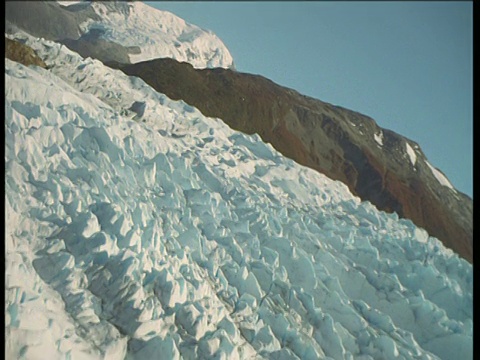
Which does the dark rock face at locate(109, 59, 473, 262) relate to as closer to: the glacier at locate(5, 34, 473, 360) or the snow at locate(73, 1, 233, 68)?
the glacier at locate(5, 34, 473, 360)

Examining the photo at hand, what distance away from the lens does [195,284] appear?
1130 centimetres

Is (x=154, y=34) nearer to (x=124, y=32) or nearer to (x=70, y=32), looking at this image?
(x=124, y=32)

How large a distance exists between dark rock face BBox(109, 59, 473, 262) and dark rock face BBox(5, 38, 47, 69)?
455 inches

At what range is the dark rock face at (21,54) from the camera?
16328 mm

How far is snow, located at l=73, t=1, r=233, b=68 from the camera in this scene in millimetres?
62094

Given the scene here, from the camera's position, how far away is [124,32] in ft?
213

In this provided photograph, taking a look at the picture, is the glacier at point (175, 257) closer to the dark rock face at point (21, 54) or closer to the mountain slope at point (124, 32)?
the dark rock face at point (21, 54)

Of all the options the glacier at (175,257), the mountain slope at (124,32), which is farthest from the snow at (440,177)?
the glacier at (175,257)

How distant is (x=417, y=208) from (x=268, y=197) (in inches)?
1216

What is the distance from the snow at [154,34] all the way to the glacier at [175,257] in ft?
145

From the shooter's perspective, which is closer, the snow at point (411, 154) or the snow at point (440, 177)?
the snow at point (411, 154)

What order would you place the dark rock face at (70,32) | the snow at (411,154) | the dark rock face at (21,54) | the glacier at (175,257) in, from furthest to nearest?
the snow at (411,154)
the dark rock face at (70,32)
the dark rock face at (21,54)
the glacier at (175,257)

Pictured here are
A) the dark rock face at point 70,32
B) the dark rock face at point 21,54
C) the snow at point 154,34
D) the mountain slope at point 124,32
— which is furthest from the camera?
the snow at point 154,34

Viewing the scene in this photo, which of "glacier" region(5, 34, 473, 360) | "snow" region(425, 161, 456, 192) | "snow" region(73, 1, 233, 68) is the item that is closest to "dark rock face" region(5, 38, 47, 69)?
"glacier" region(5, 34, 473, 360)
